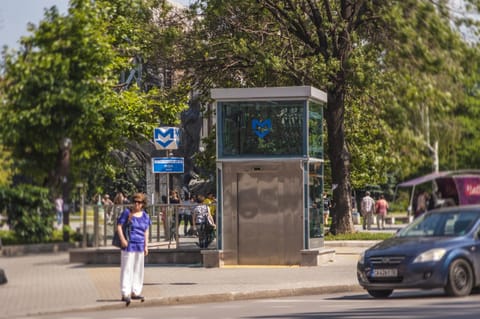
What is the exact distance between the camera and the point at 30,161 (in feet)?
60.2

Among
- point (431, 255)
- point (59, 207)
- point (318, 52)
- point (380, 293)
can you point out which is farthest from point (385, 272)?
point (318, 52)

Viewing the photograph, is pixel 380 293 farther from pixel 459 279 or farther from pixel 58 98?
pixel 58 98

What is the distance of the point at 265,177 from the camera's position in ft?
87.5

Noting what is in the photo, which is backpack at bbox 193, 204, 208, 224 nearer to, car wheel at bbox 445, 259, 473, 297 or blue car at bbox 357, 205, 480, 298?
blue car at bbox 357, 205, 480, 298

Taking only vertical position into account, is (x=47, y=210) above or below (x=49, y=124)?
below

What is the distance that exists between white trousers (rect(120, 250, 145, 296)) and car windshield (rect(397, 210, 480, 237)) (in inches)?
173

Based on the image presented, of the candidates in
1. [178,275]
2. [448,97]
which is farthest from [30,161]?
[448,97]

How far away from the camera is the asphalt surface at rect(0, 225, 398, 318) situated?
776 inches

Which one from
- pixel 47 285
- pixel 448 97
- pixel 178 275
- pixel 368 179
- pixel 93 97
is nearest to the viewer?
pixel 93 97

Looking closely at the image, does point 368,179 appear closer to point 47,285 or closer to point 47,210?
point 47,285

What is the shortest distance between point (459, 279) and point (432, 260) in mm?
576

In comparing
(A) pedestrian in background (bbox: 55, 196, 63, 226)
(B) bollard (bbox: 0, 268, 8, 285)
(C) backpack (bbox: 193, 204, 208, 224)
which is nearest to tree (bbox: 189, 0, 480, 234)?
(C) backpack (bbox: 193, 204, 208, 224)

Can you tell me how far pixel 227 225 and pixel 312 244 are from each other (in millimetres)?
1932

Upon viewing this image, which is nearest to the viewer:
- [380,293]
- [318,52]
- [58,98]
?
[58,98]
